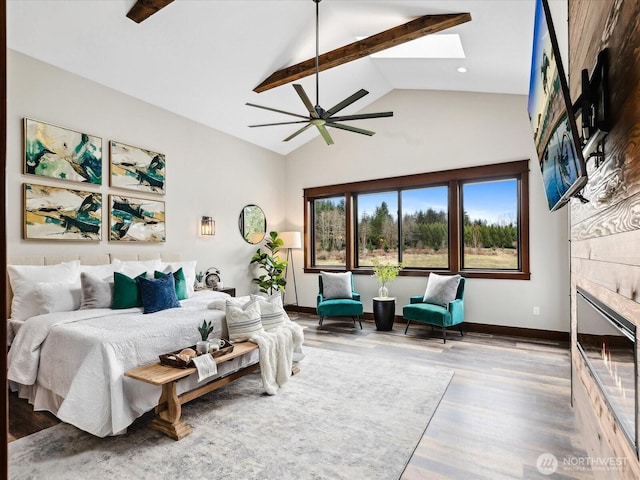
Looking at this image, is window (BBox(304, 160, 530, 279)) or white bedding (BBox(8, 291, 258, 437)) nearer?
white bedding (BBox(8, 291, 258, 437))

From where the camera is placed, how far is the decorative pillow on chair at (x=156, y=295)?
139 inches

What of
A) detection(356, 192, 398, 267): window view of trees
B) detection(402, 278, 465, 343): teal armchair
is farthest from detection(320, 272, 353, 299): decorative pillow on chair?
detection(402, 278, 465, 343): teal armchair

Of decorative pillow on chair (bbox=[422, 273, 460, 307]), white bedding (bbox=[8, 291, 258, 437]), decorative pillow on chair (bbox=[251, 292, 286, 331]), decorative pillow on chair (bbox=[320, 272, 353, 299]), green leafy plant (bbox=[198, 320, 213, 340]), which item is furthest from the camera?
decorative pillow on chair (bbox=[320, 272, 353, 299])

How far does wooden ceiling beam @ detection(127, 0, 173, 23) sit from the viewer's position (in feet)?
10.9

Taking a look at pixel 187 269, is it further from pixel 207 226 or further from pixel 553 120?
pixel 553 120

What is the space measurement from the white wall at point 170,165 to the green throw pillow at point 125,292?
2.94 ft

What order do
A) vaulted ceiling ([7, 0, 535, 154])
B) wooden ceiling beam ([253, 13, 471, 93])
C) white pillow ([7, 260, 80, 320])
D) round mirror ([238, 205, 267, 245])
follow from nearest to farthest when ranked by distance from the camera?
white pillow ([7, 260, 80, 320]), vaulted ceiling ([7, 0, 535, 154]), wooden ceiling beam ([253, 13, 471, 93]), round mirror ([238, 205, 267, 245])

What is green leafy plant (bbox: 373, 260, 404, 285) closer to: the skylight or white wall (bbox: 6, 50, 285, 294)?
white wall (bbox: 6, 50, 285, 294)

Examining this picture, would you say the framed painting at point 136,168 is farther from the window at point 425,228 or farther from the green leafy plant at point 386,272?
the window at point 425,228

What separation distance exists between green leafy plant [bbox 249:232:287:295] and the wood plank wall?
189 inches

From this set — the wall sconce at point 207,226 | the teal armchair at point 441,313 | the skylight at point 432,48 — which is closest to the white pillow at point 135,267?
the wall sconce at point 207,226

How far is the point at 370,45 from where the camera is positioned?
4.29 meters

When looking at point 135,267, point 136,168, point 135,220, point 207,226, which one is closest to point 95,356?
point 135,267

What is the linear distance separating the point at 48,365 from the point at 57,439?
55 cm
